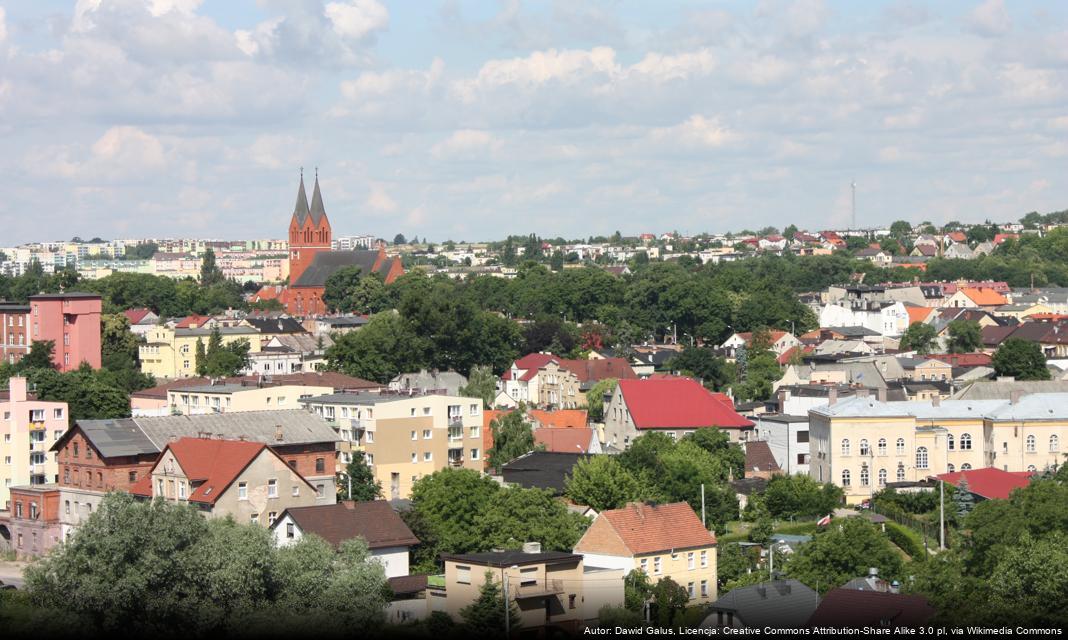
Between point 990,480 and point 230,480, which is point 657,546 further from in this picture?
point 990,480

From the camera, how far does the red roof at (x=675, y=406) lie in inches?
2331

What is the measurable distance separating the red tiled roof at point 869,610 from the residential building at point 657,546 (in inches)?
232

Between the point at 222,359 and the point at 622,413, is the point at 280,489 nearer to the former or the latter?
the point at 622,413

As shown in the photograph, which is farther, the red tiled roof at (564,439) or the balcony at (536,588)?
the red tiled roof at (564,439)

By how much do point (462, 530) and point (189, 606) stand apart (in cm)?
1169

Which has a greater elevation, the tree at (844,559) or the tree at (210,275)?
the tree at (210,275)

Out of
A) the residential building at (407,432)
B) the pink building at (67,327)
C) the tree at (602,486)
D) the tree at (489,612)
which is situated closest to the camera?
the tree at (489,612)

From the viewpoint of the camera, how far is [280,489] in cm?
4341

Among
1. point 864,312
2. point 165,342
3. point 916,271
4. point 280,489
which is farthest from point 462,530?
point 916,271

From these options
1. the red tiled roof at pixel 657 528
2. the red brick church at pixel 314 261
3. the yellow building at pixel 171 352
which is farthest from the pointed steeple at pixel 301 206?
the red tiled roof at pixel 657 528

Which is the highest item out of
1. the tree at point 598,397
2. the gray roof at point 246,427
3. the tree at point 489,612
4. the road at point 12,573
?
the tree at point 598,397

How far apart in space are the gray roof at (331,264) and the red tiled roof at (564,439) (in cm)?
7477

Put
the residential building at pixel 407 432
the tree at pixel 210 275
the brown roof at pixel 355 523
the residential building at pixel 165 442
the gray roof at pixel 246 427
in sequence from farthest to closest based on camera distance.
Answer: the tree at pixel 210 275
the residential building at pixel 407 432
the gray roof at pixel 246 427
the residential building at pixel 165 442
the brown roof at pixel 355 523

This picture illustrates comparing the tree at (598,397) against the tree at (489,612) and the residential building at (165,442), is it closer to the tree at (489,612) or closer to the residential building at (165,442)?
the residential building at (165,442)
